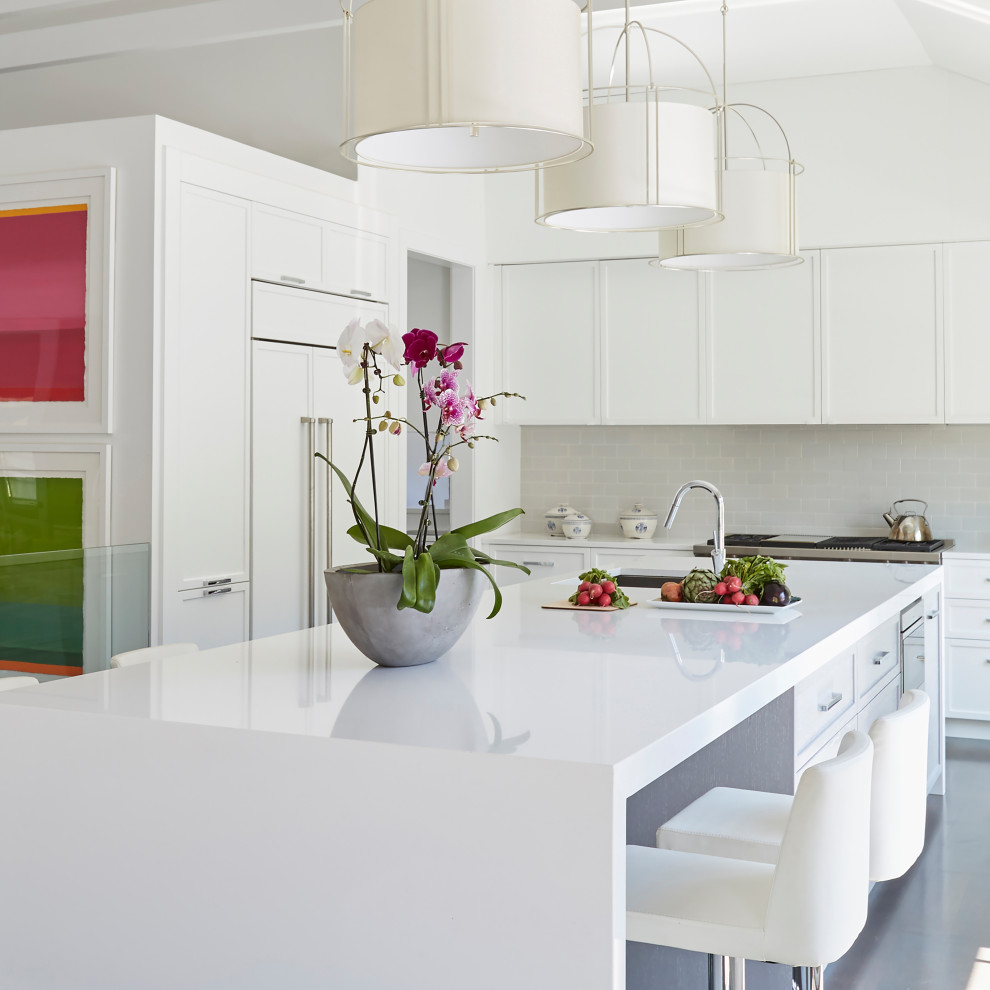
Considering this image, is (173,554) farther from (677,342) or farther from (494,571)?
(677,342)

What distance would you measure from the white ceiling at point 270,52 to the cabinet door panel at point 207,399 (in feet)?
4.06

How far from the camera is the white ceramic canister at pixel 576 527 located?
21.9 ft

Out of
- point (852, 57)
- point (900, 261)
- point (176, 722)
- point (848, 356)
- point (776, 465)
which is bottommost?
point (176, 722)

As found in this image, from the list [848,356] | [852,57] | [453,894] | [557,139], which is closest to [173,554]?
[557,139]

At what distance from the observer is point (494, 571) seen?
6152mm

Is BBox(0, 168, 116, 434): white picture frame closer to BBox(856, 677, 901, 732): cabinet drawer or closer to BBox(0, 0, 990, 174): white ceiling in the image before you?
BBox(0, 0, 990, 174): white ceiling

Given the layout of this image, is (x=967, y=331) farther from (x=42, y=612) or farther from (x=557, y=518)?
(x=42, y=612)

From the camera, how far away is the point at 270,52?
19.2 feet

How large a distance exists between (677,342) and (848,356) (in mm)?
897

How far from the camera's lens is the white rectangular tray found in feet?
10.7

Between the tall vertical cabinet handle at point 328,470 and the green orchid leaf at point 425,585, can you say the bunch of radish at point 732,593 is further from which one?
the tall vertical cabinet handle at point 328,470

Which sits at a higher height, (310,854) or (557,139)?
(557,139)

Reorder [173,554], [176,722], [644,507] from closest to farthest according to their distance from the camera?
[176,722] → [173,554] → [644,507]

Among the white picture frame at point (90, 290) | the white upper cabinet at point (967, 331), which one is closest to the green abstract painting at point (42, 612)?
the white picture frame at point (90, 290)
